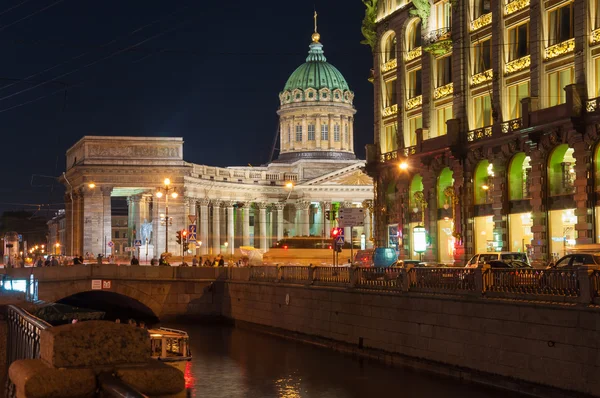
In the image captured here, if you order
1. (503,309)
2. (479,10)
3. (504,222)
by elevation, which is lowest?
(503,309)

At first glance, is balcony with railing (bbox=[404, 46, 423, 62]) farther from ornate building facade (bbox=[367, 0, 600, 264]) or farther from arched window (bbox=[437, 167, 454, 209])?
arched window (bbox=[437, 167, 454, 209])

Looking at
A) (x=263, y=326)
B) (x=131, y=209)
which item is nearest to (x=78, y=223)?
(x=131, y=209)

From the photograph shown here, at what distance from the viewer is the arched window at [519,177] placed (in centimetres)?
5341

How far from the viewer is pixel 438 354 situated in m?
32.6

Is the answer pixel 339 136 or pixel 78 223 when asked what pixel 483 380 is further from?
pixel 339 136

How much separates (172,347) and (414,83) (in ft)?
127

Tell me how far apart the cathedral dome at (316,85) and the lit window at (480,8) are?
10049 cm

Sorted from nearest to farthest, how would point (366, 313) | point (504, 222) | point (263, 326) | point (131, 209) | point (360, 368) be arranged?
1. point (360, 368)
2. point (366, 313)
3. point (263, 326)
4. point (504, 222)
5. point (131, 209)

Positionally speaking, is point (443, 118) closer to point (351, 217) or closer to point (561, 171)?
point (561, 171)

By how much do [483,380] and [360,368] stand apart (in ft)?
25.4

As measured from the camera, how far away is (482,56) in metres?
58.3

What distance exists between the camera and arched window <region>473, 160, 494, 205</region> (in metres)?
57.4

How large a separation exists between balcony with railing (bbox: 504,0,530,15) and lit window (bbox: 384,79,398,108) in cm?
1578

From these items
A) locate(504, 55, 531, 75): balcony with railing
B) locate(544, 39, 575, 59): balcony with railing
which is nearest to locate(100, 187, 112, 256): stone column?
locate(504, 55, 531, 75): balcony with railing
